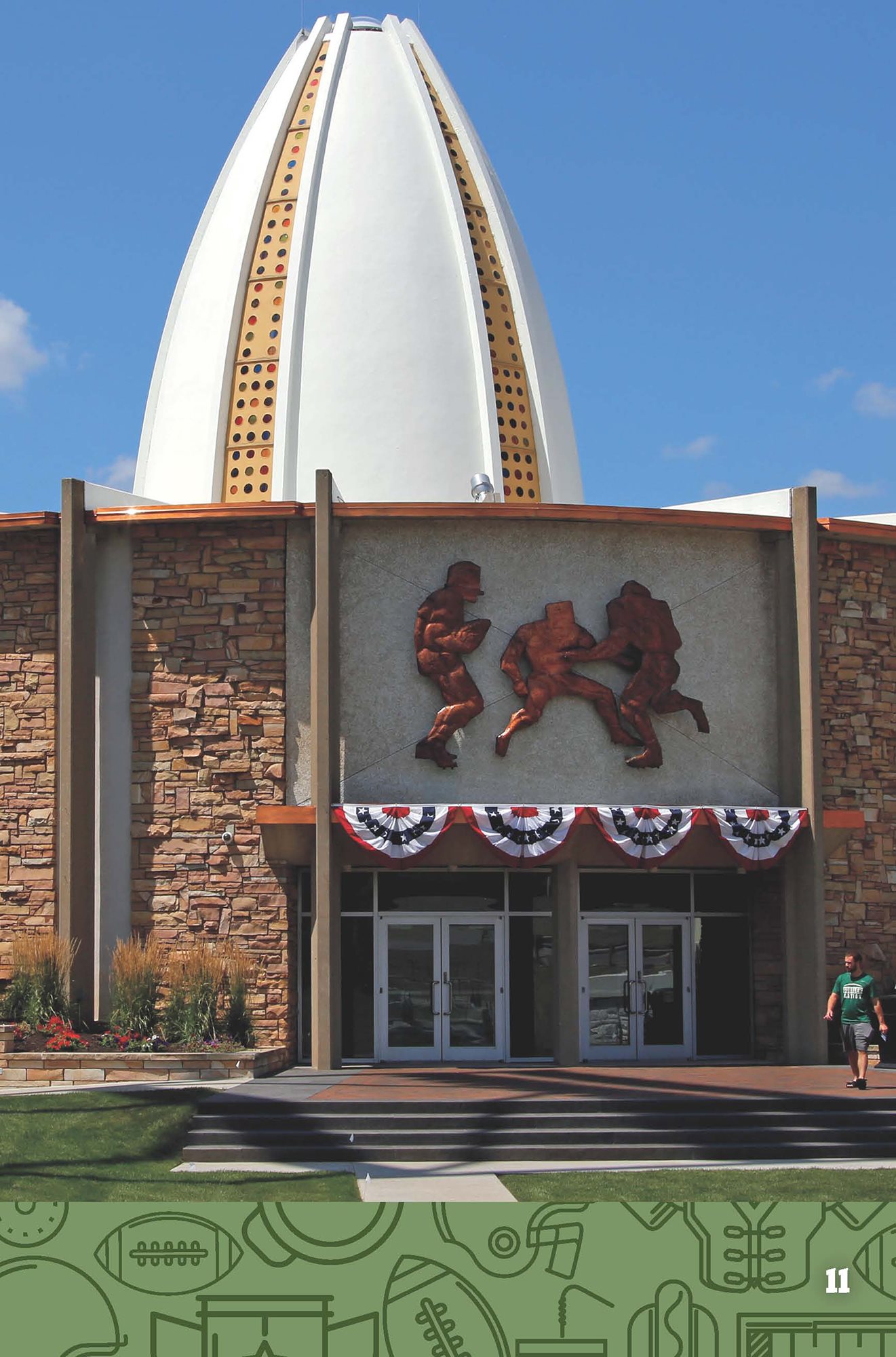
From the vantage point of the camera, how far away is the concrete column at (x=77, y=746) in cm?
2056

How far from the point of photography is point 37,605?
2152cm

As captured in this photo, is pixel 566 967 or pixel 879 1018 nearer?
pixel 879 1018

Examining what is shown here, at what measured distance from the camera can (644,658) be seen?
21.0 metres

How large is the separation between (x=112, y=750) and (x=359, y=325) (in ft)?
26.8

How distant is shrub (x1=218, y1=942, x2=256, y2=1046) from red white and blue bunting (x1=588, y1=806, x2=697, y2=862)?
4.76 m

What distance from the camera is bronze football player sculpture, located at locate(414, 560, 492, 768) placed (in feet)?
67.9

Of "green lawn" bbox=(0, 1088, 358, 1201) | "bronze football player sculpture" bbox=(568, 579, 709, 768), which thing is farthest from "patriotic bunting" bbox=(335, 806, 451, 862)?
"green lawn" bbox=(0, 1088, 358, 1201)

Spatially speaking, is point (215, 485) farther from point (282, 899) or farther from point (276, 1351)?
point (276, 1351)

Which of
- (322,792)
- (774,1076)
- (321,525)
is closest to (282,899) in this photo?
(322,792)

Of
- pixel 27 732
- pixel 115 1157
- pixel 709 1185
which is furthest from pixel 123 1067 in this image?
pixel 709 1185

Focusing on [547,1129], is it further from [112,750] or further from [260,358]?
[260,358]

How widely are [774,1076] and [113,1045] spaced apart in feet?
25.1

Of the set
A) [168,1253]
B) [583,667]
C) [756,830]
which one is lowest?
[168,1253]

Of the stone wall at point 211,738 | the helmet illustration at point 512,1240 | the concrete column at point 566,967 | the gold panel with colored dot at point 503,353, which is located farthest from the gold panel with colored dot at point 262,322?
the helmet illustration at point 512,1240
